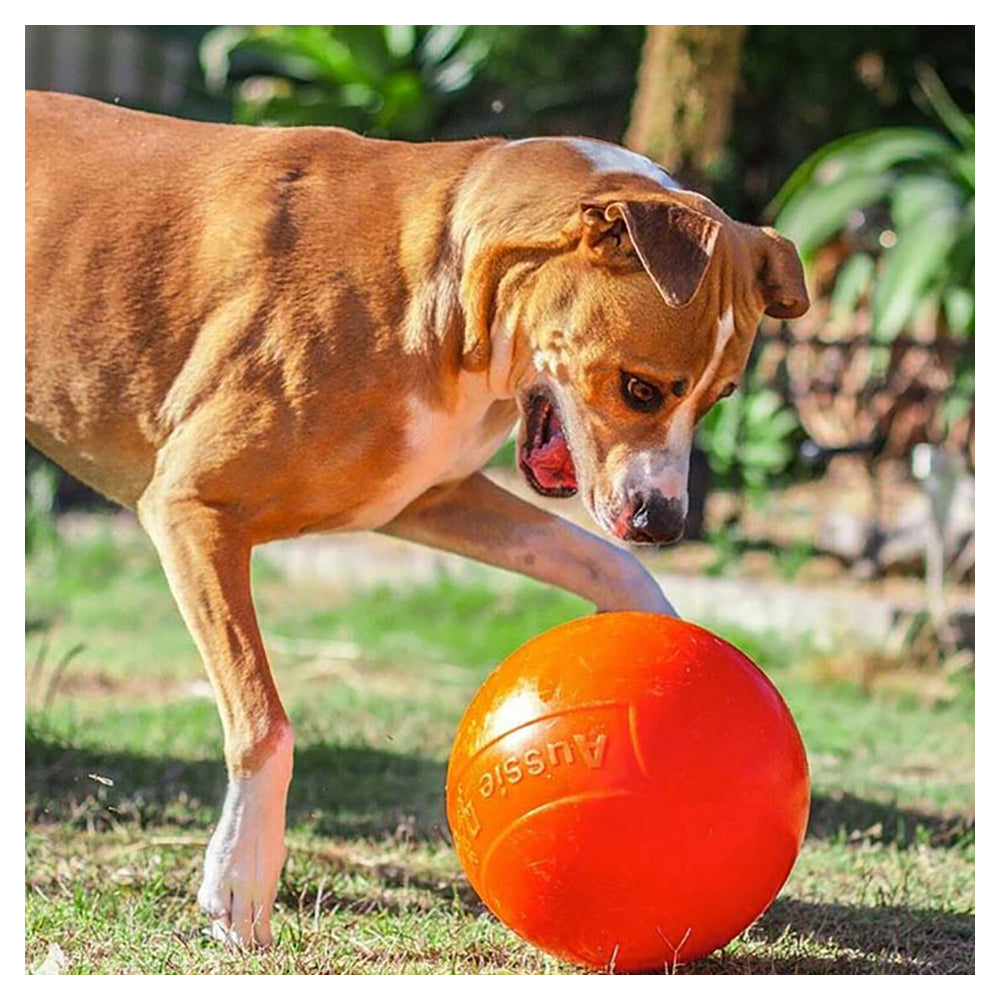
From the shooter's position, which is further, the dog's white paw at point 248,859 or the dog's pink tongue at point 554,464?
the dog's pink tongue at point 554,464

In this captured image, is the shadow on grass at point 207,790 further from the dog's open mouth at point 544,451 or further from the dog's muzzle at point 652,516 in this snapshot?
the dog's muzzle at point 652,516

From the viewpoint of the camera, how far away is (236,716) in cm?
A: 384

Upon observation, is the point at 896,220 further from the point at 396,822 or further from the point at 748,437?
the point at 396,822

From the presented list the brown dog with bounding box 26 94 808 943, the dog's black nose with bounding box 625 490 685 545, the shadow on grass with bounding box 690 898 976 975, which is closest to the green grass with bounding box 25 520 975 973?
the shadow on grass with bounding box 690 898 976 975

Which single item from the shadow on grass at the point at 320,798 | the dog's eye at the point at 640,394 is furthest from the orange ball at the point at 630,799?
the shadow on grass at the point at 320,798

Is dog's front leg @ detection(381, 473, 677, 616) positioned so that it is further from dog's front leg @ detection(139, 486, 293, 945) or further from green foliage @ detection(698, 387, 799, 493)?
green foliage @ detection(698, 387, 799, 493)

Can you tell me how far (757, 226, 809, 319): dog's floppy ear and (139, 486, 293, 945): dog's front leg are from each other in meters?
1.37

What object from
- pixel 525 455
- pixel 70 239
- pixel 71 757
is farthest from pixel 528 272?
pixel 71 757

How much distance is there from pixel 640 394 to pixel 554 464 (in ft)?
1.14

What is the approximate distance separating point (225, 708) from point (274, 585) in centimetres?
539

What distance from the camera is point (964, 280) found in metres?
9.05

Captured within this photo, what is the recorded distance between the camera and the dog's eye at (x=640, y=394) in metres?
Result: 3.93

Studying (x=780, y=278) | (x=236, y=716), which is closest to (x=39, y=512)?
(x=236, y=716)
